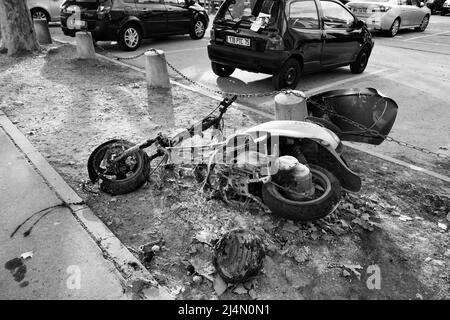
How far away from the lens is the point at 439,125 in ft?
20.4

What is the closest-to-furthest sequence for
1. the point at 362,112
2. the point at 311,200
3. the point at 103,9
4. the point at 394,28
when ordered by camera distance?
the point at 311,200 < the point at 362,112 < the point at 103,9 < the point at 394,28

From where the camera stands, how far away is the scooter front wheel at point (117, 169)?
3.99 m

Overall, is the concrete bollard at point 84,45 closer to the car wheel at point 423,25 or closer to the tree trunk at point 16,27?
the tree trunk at point 16,27

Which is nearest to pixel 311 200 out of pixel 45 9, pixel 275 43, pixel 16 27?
pixel 275 43

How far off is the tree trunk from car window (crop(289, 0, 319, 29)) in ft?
23.1

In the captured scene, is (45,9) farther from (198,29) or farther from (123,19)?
(198,29)

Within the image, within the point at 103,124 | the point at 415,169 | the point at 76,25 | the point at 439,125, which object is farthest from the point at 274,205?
the point at 76,25

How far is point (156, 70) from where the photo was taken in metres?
7.41

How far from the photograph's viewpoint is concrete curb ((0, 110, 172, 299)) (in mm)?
2947

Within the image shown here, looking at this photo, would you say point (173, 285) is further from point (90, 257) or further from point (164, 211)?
point (164, 211)

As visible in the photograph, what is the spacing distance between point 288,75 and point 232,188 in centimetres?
428
